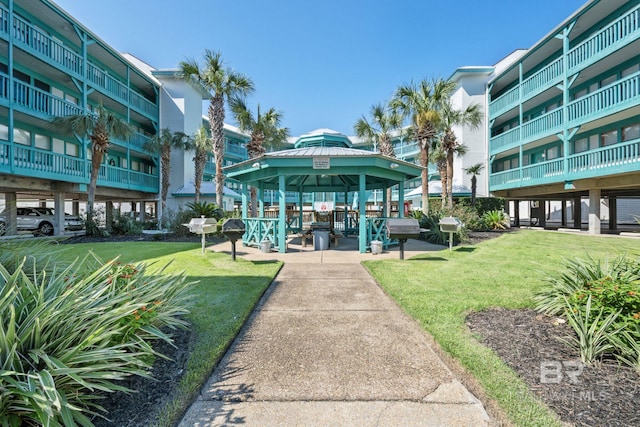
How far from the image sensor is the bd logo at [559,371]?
8.44ft

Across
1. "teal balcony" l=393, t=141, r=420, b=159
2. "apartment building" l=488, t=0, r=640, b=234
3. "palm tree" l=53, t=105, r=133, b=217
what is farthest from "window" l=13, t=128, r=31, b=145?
"teal balcony" l=393, t=141, r=420, b=159

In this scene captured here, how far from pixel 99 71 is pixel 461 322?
25.8m

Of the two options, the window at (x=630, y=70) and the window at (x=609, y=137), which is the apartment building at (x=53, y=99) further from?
the window at (x=609, y=137)

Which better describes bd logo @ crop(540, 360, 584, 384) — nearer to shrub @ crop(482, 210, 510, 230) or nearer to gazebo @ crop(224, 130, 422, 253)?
gazebo @ crop(224, 130, 422, 253)

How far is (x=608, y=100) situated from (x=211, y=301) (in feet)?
66.4

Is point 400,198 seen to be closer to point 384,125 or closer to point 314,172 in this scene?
point 314,172

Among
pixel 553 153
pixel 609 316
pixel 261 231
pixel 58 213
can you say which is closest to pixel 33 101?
pixel 58 213

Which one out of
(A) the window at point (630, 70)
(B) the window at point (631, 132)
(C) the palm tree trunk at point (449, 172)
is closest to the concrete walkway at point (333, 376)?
(C) the palm tree trunk at point (449, 172)

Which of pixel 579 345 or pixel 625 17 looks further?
pixel 625 17

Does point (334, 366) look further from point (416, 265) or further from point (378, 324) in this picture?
point (416, 265)

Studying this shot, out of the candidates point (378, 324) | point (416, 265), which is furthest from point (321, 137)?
point (378, 324)

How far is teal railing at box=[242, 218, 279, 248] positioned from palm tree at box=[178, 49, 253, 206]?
7431mm

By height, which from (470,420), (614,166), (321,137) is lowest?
(470,420)

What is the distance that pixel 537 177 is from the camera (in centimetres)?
1838
